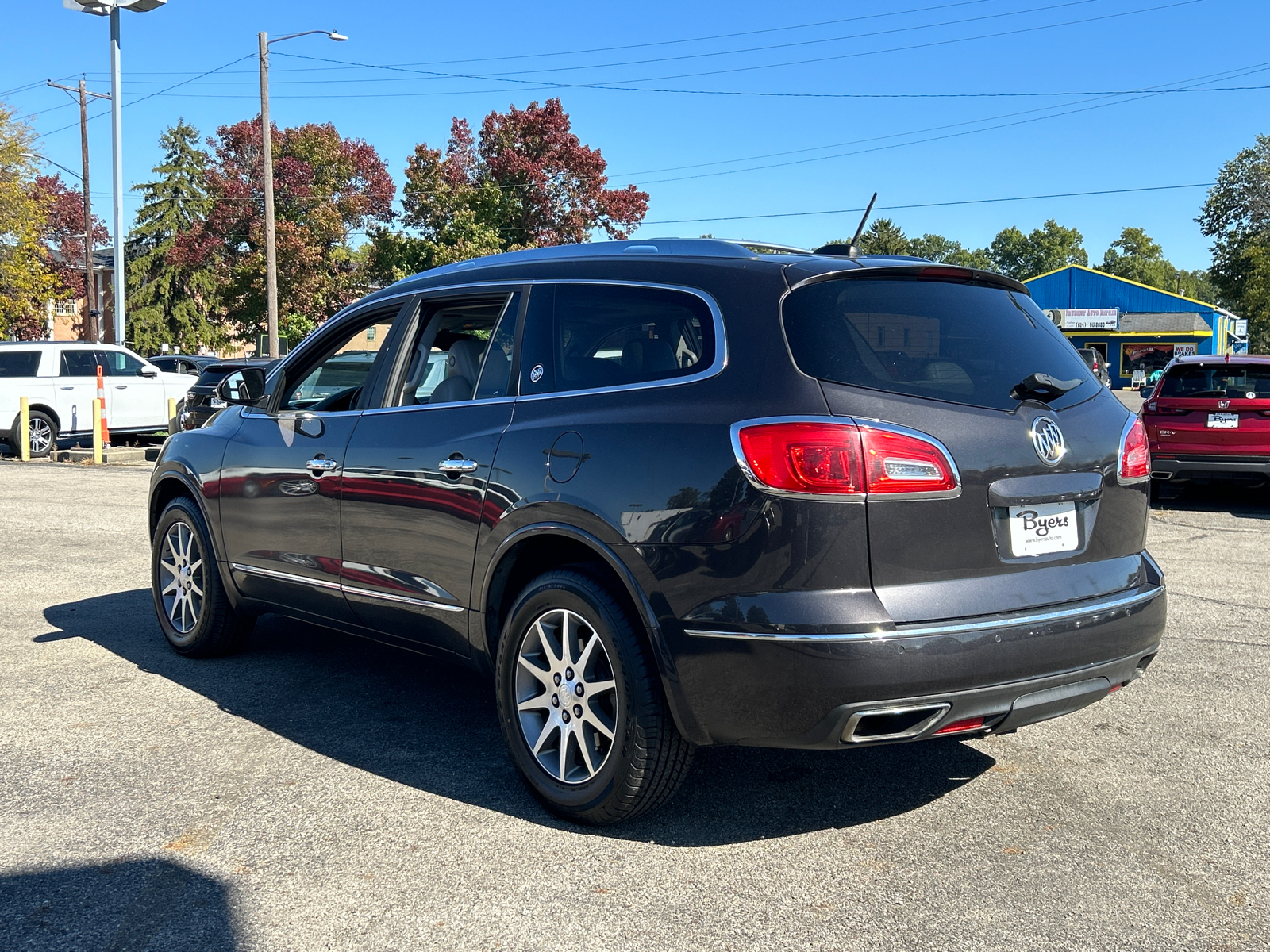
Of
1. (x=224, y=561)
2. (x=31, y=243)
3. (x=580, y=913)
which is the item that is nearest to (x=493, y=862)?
(x=580, y=913)

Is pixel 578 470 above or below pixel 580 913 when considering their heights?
above

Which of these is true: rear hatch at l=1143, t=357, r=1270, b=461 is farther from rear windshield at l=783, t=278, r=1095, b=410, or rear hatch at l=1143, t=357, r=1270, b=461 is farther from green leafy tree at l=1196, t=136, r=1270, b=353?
green leafy tree at l=1196, t=136, r=1270, b=353

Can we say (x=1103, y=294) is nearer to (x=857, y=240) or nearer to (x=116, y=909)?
(x=857, y=240)

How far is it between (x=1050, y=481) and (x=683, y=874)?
63.2 inches

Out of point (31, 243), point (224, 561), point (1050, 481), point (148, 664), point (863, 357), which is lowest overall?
point (148, 664)

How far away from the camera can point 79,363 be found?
66.0ft

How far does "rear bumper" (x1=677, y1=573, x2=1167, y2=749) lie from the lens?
3252 millimetres

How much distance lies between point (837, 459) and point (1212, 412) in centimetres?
1069

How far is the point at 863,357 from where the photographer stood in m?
3.50

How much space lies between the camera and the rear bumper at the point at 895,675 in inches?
128

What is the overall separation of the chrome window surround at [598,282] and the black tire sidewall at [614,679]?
0.63 m

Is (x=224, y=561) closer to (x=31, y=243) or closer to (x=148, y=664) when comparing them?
(x=148, y=664)

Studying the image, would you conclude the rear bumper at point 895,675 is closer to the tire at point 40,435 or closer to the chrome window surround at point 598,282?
the chrome window surround at point 598,282

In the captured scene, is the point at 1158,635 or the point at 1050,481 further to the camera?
the point at 1158,635
